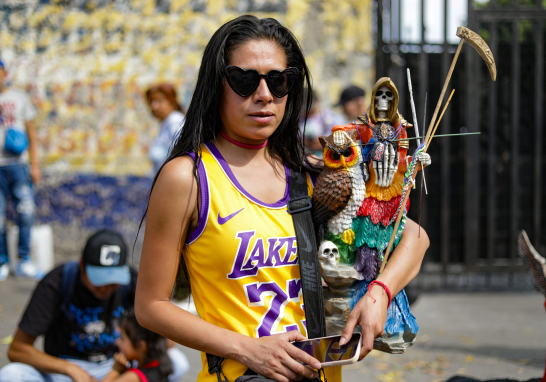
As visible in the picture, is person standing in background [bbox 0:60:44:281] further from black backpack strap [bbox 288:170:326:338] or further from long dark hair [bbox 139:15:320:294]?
black backpack strap [bbox 288:170:326:338]

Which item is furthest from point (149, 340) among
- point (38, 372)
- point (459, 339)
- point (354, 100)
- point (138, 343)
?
point (354, 100)

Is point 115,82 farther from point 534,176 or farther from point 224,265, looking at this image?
point 224,265

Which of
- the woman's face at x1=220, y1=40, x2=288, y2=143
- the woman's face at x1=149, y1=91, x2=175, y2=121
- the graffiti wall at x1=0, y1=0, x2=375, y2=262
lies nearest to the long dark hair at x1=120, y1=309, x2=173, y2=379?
the woman's face at x1=220, y1=40, x2=288, y2=143

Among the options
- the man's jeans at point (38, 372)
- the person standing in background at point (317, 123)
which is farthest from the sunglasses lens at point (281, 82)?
the person standing in background at point (317, 123)

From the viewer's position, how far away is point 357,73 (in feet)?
20.2

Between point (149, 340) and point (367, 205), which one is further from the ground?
point (367, 205)

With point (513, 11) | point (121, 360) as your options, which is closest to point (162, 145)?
point (121, 360)

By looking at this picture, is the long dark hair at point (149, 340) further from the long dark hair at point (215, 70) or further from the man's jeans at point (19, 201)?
the man's jeans at point (19, 201)

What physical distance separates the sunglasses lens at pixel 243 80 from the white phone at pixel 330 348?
29.9 inches

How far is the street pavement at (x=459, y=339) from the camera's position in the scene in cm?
384

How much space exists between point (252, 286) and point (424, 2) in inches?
177

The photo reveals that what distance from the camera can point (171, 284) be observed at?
1.57 m

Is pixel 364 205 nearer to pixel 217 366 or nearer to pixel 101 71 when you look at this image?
pixel 217 366

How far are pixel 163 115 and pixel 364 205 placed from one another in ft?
12.3
